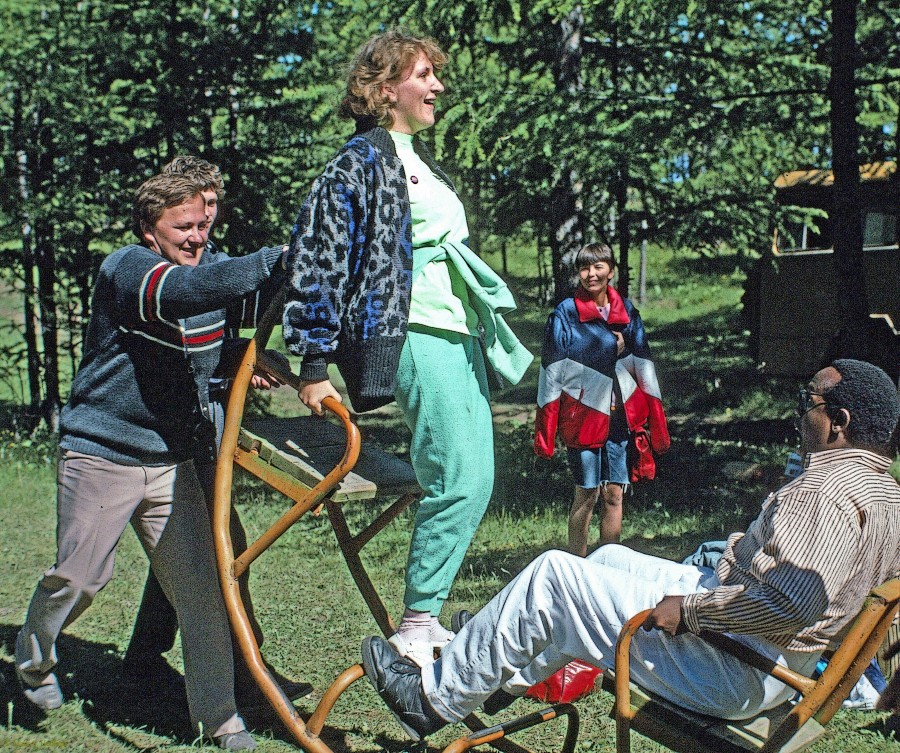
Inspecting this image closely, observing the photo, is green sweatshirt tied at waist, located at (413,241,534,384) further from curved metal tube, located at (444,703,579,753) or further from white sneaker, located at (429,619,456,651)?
curved metal tube, located at (444,703,579,753)

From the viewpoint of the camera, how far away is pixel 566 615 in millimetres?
2748

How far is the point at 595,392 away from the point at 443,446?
2.46m

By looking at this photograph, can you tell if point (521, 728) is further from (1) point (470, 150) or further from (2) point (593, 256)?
(1) point (470, 150)

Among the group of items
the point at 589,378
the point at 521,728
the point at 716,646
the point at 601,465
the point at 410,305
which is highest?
the point at 410,305

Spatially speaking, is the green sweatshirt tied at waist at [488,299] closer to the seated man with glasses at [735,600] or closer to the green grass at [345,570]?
the seated man with glasses at [735,600]

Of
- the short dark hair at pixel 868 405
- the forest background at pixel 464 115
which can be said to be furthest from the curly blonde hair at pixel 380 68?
the forest background at pixel 464 115

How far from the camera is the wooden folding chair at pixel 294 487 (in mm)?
2979

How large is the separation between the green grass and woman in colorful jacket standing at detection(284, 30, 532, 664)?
102 centimetres

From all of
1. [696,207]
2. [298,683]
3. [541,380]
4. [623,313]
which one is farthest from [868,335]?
Answer: [298,683]

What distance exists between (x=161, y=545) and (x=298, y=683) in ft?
2.97

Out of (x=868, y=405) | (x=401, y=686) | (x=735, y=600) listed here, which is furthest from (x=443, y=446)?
(x=868, y=405)

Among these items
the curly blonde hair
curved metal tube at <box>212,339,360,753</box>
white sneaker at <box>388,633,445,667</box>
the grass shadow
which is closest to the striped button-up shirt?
white sneaker at <box>388,633,445,667</box>

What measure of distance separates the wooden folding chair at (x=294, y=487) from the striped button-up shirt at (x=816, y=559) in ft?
3.26

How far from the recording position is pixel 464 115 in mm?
7824
